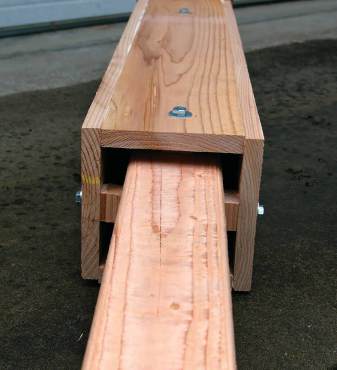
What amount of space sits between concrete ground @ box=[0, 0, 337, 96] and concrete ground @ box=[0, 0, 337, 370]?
2 cm

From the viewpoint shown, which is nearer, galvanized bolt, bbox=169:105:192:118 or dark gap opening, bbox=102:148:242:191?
galvanized bolt, bbox=169:105:192:118

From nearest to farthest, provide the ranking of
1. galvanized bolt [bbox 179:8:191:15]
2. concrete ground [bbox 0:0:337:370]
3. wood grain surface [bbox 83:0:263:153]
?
1. wood grain surface [bbox 83:0:263:153]
2. concrete ground [bbox 0:0:337:370]
3. galvanized bolt [bbox 179:8:191:15]

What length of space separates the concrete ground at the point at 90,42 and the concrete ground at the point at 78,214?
0.08 ft

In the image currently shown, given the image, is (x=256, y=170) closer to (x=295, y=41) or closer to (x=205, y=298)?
(x=205, y=298)

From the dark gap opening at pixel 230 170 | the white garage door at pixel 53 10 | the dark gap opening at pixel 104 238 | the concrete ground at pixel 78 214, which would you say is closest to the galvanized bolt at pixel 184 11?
the concrete ground at pixel 78 214

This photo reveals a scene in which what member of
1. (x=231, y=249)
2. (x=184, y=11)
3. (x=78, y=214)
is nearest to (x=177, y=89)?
(x=231, y=249)

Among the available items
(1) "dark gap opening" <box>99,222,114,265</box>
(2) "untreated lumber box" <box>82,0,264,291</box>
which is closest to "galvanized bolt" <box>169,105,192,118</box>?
(2) "untreated lumber box" <box>82,0,264,291</box>

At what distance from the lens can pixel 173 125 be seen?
2.13 meters

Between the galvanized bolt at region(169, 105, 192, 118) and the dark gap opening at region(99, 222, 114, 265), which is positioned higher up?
the galvanized bolt at region(169, 105, 192, 118)

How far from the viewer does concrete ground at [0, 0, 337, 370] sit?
7.82 feet

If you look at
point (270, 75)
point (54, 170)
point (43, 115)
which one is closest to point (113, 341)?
point (54, 170)

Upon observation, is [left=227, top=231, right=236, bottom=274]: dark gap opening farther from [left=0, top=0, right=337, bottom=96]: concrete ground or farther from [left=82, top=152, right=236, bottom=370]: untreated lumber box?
[left=0, top=0, right=337, bottom=96]: concrete ground

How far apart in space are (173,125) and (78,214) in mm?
1187

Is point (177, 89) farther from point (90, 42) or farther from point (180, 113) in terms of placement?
point (90, 42)
